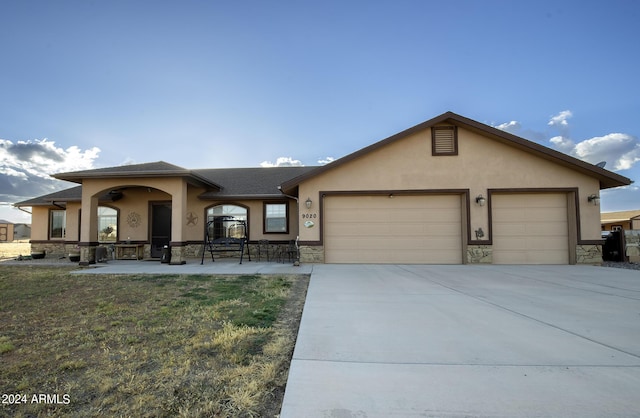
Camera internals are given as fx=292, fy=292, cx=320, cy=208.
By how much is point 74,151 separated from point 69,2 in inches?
391

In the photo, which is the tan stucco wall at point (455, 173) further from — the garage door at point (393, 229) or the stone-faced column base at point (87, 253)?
the stone-faced column base at point (87, 253)

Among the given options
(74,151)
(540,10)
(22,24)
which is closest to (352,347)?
(540,10)

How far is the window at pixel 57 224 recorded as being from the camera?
15.1 metres

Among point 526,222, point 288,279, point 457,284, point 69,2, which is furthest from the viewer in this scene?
point 526,222

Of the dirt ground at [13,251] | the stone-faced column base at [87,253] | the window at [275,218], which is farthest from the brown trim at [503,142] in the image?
the dirt ground at [13,251]

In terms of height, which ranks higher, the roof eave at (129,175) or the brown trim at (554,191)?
the roof eave at (129,175)

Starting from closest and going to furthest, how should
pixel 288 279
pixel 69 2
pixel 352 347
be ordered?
pixel 352 347 < pixel 288 279 < pixel 69 2

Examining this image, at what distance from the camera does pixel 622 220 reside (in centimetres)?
2336

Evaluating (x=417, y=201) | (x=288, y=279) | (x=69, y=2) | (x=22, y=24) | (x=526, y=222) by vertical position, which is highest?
(x=69, y=2)

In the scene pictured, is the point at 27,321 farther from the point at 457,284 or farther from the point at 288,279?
the point at 457,284

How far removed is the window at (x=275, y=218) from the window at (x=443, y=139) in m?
6.78

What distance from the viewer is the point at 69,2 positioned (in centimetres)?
891

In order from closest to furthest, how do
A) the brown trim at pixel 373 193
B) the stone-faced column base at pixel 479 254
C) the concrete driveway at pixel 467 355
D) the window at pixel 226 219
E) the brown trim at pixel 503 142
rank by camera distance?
1. the concrete driveway at pixel 467 355
2. the brown trim at pixel 503 142
3. the stone-faced column base at pixel 479 254
4. the brown trim at pixel 373 193
5. the window at pixel 226 219

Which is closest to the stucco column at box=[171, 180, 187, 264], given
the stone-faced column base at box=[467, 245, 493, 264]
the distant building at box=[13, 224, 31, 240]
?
the stone-faced column base at box=[467, 245, 493, 264]
